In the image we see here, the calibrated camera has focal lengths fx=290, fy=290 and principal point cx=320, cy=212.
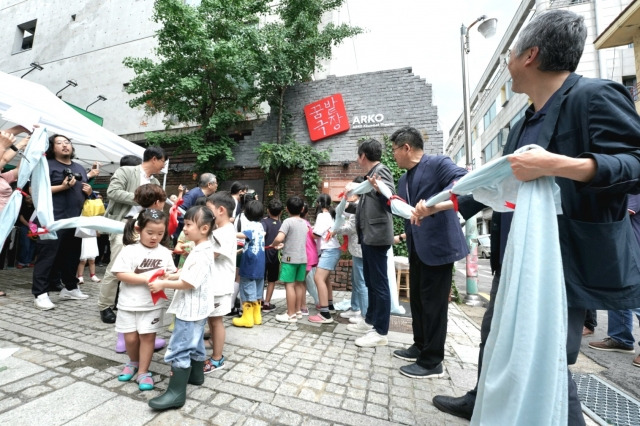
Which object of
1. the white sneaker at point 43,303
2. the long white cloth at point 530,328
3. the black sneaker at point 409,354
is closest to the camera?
the long white cloth at point 530,328

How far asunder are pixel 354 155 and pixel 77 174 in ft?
18.1

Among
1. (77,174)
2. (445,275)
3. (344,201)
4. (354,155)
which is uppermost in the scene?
(354,155)

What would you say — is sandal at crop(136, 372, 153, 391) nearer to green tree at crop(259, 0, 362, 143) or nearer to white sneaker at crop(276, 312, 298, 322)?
white sneaker at crop(276, 312, 298, 322)

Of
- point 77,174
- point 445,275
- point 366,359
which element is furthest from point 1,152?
point 445,275

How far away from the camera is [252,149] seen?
27.0 feet

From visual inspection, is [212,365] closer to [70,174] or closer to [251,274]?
[251,274]

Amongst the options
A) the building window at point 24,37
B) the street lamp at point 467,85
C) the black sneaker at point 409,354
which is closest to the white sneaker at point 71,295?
the black sneaker at point 409,354

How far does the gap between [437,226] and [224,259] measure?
6.29 ft

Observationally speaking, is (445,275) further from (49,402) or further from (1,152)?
(1,152)

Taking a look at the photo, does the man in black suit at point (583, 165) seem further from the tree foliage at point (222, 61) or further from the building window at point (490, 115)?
the building window at point (490, 115)

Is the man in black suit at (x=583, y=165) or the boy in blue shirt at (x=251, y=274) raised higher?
the man in black suit at (x=583, y=165)

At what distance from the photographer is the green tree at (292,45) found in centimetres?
754

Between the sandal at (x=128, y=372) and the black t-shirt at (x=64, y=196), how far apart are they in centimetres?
286

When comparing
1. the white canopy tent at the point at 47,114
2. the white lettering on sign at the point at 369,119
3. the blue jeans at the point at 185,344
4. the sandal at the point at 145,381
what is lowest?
the sandal at the point at 145,381
